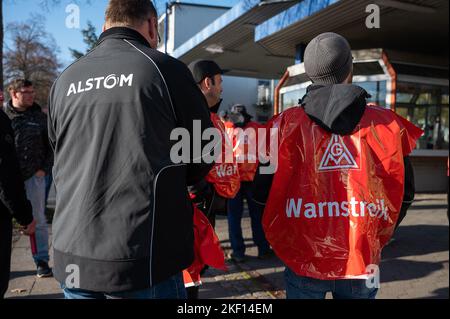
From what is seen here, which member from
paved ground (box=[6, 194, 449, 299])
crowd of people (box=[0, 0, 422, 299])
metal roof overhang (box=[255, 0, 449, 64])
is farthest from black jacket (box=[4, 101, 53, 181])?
metal roof overhang (box=[255, 0, 449, 64])

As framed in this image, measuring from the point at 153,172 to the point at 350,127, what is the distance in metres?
0.90

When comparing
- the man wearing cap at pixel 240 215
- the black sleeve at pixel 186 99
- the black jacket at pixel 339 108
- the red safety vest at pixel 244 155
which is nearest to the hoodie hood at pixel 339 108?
the black jacket at pixel 339 108

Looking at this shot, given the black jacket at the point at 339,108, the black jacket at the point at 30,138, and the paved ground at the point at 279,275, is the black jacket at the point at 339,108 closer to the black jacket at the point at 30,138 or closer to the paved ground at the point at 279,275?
the paved ground at the point at 279,275

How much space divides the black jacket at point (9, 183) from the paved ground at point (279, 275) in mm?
1445

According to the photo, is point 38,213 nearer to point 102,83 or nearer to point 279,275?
point 279,275

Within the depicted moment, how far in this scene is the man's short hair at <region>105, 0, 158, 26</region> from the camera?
67.3 inches

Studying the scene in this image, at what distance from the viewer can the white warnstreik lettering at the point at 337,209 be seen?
1762 millimetres

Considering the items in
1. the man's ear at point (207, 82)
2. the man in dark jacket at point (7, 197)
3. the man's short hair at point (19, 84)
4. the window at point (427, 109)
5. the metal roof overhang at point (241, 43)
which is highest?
the metal roof overhang at point (241, 43)

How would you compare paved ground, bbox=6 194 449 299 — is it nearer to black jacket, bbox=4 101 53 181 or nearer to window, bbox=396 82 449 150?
black jacket, bbox=4 101 53 181

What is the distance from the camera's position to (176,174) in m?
1.59

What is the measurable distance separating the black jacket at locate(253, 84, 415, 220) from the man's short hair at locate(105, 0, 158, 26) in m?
0.84

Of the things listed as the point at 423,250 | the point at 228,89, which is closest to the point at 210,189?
the point at 423,250

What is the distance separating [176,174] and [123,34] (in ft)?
2.08

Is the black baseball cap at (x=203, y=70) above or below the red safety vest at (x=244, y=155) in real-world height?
above
